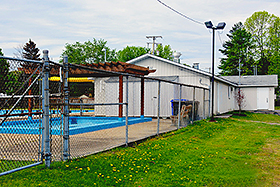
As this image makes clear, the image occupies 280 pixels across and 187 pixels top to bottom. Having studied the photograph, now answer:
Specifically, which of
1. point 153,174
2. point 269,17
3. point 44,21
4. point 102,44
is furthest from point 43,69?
point 269,17

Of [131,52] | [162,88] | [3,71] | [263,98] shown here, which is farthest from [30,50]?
[3,71]

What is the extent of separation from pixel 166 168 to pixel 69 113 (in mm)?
3792

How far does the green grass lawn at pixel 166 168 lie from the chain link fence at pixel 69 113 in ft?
1.25

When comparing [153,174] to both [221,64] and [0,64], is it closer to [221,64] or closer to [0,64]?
[0,64]

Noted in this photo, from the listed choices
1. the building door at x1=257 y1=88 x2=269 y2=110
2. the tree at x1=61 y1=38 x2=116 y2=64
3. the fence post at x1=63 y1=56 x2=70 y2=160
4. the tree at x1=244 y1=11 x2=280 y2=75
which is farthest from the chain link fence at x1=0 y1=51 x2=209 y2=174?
the tree at x1=244 y1=11 x2=280 y2=75

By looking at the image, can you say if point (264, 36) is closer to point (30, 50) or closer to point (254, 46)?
point (254, 46)

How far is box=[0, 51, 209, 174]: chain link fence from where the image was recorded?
4.91 metres

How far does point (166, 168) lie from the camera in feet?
18.2

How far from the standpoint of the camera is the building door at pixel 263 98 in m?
28.0

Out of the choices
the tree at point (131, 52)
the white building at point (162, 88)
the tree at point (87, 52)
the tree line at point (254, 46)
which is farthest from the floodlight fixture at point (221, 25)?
the tree at point (131, 52)

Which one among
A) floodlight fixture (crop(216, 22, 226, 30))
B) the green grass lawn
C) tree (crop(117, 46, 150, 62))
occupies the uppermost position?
tree (crop(117, 46, 150, 62))

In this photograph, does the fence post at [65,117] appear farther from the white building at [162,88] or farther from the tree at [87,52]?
the tree at [87,52]

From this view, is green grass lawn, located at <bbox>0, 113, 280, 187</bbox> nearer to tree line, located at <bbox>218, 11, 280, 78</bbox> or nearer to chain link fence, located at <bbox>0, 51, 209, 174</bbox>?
chain link fence, located at <bbox>0, 51, 209, 174</bbox>

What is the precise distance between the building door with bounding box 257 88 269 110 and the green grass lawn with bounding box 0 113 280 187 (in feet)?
70.3
